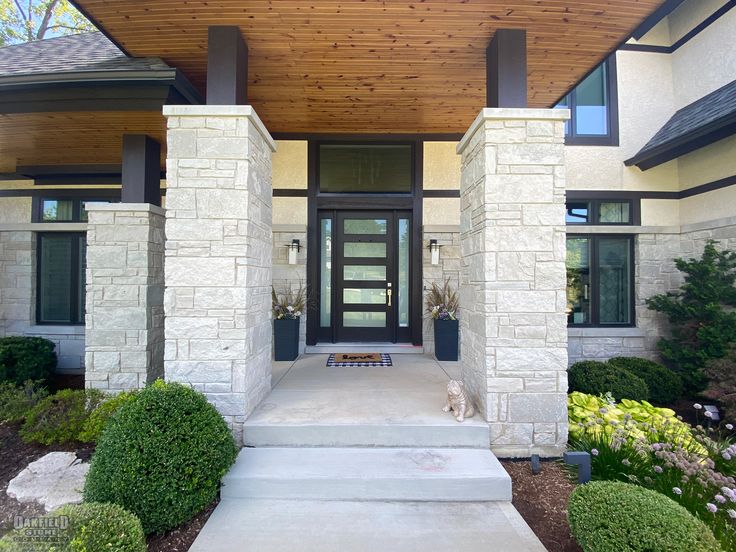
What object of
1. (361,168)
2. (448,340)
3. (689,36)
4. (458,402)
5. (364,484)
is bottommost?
(364,484)

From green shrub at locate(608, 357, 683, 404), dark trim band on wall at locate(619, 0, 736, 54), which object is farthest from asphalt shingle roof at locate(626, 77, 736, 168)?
green shrub at locate(608, 357, 683, 404)

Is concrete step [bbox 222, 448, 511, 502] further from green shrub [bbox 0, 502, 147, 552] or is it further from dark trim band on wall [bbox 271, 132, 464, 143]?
dark trim band on wall [bbox 271, 132, 464, 143]

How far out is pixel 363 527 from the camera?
92.7 inches

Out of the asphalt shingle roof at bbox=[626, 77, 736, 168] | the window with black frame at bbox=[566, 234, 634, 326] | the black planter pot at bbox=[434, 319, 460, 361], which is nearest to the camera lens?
the asphalt shingle roof at bbox=[626, 77, 736, 168]

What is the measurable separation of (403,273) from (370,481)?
3.75m

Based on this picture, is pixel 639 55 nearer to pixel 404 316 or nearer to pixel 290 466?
pixel 404 316

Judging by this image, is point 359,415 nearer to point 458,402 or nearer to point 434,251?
point 458,402

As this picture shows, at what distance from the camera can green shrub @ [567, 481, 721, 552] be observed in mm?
1769

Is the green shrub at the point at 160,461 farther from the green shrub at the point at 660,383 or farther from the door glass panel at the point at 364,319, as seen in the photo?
the green shrub at the point at 660,383

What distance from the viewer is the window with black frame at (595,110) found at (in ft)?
20.4

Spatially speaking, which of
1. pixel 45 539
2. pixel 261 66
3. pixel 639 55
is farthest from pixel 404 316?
pixel 639 55

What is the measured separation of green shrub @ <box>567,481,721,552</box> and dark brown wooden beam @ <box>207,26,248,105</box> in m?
3.83

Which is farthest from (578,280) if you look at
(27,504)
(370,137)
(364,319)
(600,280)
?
(27,504)

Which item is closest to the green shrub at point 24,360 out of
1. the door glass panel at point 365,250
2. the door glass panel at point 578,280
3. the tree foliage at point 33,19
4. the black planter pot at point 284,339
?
the black planter pot at point 284,339
